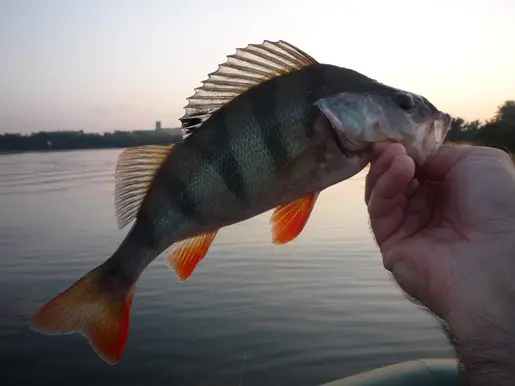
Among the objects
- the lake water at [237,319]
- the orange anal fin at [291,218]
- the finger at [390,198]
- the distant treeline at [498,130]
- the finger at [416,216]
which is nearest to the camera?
the finger at [390,198]

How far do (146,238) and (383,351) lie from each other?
753 centimetres

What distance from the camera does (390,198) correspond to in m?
3.16

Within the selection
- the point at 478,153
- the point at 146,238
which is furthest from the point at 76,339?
the point at 478,153

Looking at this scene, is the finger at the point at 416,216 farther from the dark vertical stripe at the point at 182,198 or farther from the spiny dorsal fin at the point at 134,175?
the spiny dorsal fin at the point at 134,175

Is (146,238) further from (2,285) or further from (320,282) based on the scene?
(2,285)

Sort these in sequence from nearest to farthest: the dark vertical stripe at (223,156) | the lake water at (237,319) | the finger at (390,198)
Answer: the finger at (390,198), the dark vertical stripe at (223,156), the lake water at (237,319)

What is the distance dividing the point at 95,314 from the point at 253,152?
121 centimetres

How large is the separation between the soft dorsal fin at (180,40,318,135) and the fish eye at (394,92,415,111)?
1.42 ft

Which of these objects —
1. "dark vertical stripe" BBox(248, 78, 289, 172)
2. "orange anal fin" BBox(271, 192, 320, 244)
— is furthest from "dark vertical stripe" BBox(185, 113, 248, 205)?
"orange anal fin" BBox(271, 192, 320, 244)

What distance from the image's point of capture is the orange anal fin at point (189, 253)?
3.13m

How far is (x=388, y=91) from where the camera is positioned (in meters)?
2.93

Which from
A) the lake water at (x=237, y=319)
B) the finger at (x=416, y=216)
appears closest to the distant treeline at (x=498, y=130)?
the lake water at (x=237, y=319)

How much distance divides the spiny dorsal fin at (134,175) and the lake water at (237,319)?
253 inches

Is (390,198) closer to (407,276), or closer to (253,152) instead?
(407,276)
